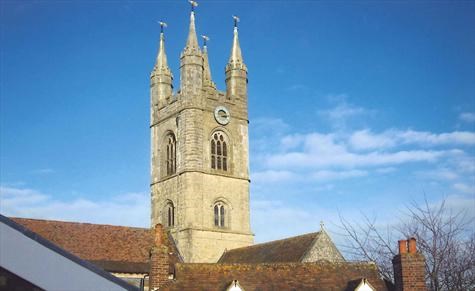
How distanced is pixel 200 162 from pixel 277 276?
26.0 metres

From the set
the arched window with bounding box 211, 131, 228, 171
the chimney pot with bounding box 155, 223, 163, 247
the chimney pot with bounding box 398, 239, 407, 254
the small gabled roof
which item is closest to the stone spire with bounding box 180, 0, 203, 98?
the arched window with bounding box 211, 131, 228, 171

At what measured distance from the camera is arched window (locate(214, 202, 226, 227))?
148 ft

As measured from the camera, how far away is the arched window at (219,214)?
45031 mm

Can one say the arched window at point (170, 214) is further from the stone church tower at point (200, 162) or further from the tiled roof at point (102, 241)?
the tiled roof at point (102, 241)

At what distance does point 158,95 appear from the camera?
166ft

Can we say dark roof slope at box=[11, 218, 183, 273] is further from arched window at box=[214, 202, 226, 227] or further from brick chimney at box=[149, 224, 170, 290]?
brick chimney at box=[149, 224, 170, 290]

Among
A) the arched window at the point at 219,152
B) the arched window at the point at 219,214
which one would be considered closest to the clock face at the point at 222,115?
the arched window at the point at 219,152

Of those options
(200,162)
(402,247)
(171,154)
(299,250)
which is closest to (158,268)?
(402,247)

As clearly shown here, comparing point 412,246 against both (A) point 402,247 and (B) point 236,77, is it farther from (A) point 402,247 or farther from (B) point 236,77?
(B) point 236,77

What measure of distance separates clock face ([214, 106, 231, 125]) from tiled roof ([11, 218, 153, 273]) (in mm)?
11292

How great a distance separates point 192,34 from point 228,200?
13453mm

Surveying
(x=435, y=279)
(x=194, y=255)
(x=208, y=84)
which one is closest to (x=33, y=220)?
(x=194, y=255)

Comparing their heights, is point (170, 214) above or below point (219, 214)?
above

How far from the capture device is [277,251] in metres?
36.8
